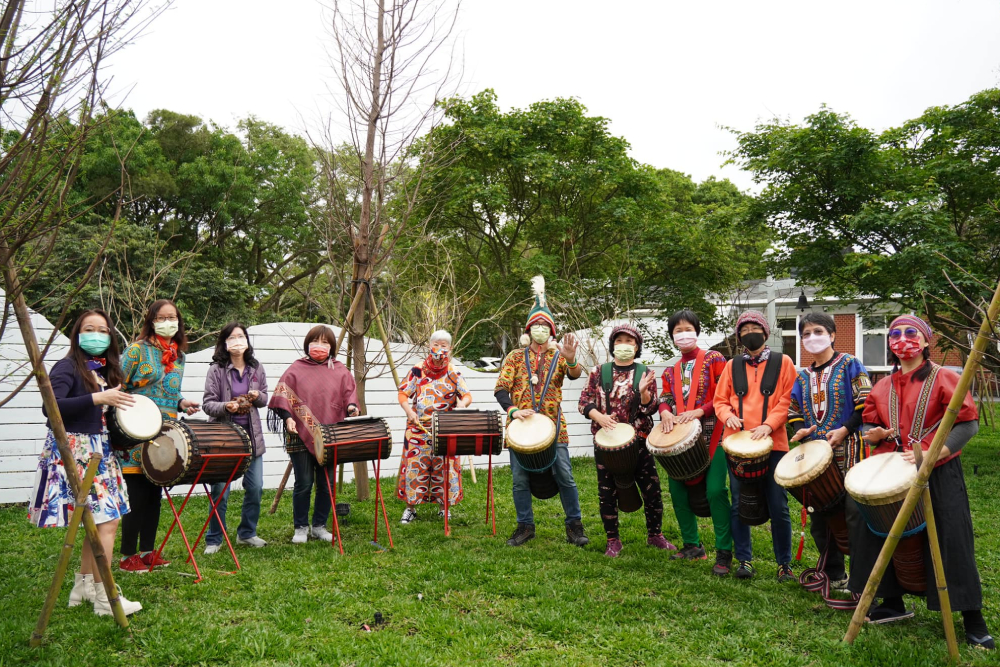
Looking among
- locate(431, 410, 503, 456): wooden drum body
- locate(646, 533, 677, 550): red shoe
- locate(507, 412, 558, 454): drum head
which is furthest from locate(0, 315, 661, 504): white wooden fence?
locate(646, 533, 677, 550): red shoe

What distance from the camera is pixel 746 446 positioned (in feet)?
14.7

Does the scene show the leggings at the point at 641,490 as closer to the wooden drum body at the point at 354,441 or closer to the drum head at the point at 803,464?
the drum head at the point at 803,464

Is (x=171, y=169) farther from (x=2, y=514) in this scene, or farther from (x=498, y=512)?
(x=498, y=512)

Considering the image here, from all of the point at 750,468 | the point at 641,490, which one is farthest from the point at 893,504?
the point at 641,490

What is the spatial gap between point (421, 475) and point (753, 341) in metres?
3.48

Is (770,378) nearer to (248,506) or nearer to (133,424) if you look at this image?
(133,424)

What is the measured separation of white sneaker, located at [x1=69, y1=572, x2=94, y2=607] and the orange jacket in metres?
4.17

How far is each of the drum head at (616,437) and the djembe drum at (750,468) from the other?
2.36 ft

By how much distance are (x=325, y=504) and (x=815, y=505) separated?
152 inches

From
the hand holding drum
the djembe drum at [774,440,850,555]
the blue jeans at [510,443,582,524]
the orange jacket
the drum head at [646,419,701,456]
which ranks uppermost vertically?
the hand holding drum

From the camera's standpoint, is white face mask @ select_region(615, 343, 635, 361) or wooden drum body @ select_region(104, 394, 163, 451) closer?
wooden drum body @ select_region(104, 394, 163, 451)

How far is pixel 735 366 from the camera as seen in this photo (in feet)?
15.8

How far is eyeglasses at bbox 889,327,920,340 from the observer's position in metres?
3.83

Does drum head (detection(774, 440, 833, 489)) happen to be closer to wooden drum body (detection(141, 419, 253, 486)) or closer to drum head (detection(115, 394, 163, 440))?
wooden drum body (detection(141, 419, 253, 486))
